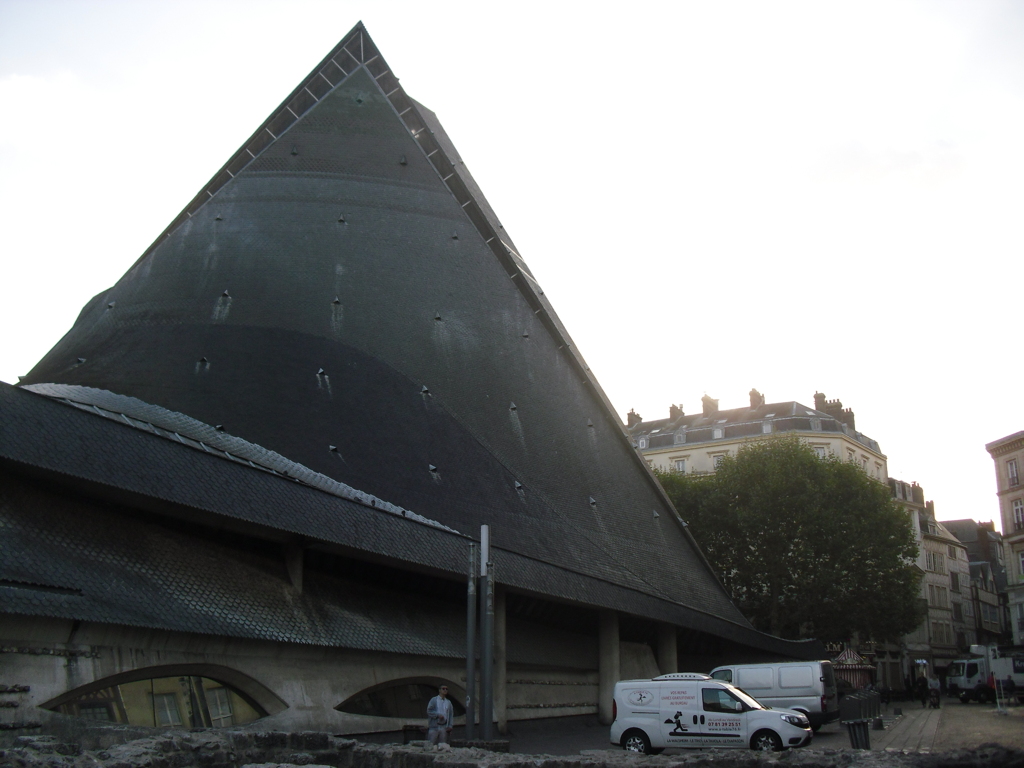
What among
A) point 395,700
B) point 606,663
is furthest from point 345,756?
point 606,663

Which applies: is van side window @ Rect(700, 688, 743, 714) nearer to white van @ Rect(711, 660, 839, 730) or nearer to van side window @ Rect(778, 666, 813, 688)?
white van @ Rect(711, 660, 839, 730)

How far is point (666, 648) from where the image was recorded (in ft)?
92.4

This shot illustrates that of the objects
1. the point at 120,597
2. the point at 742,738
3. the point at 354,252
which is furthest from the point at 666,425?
the point at 120,597

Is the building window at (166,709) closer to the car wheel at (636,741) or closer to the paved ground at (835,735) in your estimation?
the paved ground at (835,735)

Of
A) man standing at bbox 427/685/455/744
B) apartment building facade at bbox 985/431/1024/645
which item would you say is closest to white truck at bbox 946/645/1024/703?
apartment building facade at bbox 985/431/1024/645

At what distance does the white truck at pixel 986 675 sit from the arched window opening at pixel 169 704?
96.5 ft

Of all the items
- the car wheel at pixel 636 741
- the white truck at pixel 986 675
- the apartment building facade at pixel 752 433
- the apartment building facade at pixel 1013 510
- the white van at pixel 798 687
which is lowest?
the white truck at pixel 986 675

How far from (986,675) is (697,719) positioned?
108 feet

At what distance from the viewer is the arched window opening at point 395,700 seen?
16.5 metres

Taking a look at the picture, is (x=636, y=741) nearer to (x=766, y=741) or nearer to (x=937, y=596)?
(x=766, y=741)

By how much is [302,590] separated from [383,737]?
3.25 metres

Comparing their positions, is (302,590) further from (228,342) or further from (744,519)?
(744,519)

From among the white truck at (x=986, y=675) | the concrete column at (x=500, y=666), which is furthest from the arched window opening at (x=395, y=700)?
the white truck at (x=986, y=675)

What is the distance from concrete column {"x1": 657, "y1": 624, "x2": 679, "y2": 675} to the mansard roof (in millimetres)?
36690
